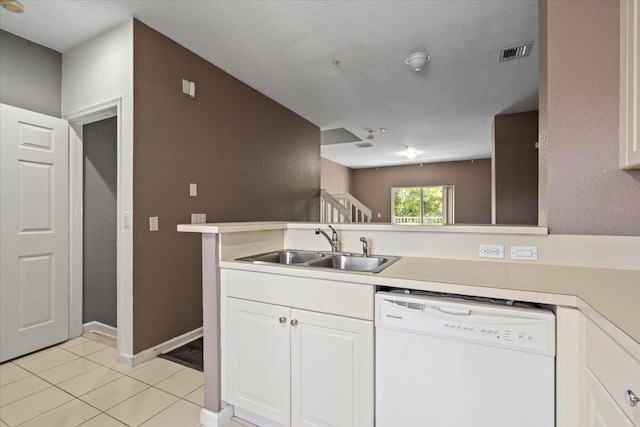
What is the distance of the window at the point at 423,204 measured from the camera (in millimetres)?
8883

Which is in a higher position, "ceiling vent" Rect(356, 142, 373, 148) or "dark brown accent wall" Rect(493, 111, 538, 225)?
"ceiling vent" Rect(356, 142, 373, 148)

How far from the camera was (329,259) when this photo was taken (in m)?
1.94

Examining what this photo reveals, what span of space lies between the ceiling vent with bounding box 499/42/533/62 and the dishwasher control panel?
8.70 ft

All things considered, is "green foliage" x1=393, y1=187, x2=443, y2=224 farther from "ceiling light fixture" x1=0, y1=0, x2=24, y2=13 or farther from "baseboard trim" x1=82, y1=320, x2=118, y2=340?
"ceiling light fixture" x1=0, y1=0, x2=24, y2=13

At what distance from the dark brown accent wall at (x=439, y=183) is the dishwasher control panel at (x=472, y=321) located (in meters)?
8.17

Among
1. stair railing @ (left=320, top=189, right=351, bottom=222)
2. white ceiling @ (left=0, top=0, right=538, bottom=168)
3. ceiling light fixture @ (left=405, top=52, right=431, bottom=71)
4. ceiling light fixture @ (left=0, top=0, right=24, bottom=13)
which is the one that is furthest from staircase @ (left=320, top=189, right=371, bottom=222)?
ceiling light fixture @ (left=0, top=0, right=24, bottom=13)

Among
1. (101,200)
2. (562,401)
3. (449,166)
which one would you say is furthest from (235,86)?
(449,166)

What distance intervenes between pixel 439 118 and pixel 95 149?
4.54 metres

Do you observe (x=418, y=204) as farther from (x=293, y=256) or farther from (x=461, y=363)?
(x=461, y=363)

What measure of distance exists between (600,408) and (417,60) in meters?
2.84

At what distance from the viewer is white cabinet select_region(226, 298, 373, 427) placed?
133cm

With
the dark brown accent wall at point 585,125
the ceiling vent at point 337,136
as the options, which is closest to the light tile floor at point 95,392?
the dark brown accent wall at point 585,125

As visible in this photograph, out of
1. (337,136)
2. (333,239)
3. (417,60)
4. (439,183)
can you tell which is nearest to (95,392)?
(333,239)

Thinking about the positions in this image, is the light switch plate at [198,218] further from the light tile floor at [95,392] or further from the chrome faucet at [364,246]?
the chrome faucet at [364,246]
